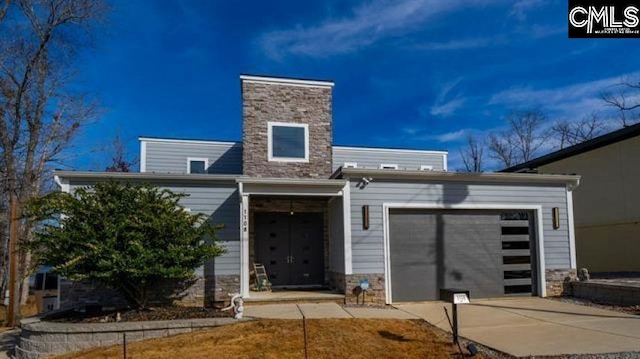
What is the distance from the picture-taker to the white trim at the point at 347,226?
34.8 feet

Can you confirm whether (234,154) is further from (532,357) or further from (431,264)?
(532,357)

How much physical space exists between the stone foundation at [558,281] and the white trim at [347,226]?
5201mm

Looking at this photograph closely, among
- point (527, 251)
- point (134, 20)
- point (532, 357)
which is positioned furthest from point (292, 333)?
point (134, 20)

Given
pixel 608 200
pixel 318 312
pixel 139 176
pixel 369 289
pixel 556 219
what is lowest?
pixel 318 312

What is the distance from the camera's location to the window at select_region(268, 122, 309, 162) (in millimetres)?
13234

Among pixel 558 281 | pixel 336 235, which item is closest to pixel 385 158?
pixel 336 235

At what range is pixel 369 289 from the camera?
1065cm

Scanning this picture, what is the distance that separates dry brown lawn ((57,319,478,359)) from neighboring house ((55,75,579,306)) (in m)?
2.56

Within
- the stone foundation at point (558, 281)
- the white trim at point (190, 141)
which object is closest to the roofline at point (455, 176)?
the stone foundation at point (558, 281)

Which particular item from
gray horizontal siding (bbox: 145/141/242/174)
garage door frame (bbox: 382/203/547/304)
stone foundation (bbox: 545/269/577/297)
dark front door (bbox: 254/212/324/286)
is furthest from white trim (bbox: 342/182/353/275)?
gray horizontal siding (bbox: 145/141/242/174)

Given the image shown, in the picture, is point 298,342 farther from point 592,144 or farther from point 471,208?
point 592,144

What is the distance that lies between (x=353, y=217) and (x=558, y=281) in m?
5.61

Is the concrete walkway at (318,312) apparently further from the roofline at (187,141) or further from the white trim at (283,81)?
the roofline at (187,141)

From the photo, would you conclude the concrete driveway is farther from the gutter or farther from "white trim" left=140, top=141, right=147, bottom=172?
"white trim" left=140, top=141, right=147, bottom=172
